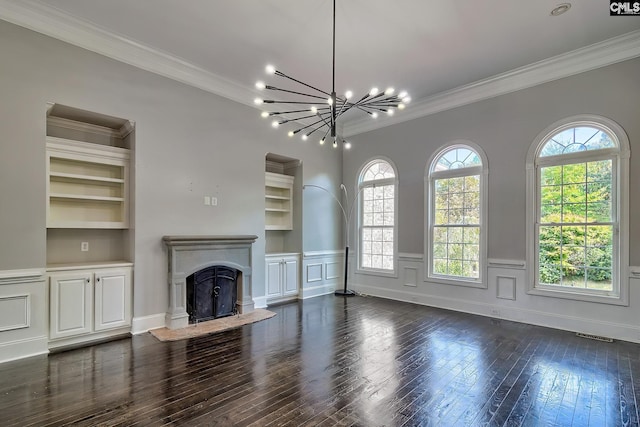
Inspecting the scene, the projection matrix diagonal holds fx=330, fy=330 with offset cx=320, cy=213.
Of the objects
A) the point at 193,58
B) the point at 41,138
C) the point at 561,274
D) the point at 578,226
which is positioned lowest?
the point at 561,274

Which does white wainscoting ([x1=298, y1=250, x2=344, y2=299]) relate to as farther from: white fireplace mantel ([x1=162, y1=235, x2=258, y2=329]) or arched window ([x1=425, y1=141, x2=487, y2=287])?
arched window ([x1=425, y1=141, x2=487, y2=287])

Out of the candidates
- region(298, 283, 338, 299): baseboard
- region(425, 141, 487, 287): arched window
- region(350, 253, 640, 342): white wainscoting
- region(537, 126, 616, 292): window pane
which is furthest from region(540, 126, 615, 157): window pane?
region(298, 283, 338, 299): baseboard

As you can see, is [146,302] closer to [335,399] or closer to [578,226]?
[335,399]

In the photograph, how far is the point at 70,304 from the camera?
12.3ft

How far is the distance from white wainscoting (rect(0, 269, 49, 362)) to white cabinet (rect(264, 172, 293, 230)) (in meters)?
3.49

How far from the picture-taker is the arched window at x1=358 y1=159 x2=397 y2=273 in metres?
6.44

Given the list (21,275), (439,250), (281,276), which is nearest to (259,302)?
(281,276)

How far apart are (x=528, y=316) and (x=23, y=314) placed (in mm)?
6200

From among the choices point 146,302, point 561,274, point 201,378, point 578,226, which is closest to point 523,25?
point 578,226

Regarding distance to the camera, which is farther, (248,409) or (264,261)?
(264,261)

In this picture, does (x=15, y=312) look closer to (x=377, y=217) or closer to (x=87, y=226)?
(x=87, y=226)

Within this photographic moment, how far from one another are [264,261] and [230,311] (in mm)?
1026

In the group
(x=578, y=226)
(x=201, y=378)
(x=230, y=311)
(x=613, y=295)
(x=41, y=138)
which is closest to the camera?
(x=201, y=378)

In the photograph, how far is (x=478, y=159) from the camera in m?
5.35
